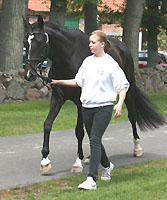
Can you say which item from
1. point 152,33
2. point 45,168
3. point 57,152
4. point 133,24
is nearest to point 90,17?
point 133,24

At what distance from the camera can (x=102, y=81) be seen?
7.59m

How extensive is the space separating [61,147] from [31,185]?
337cm

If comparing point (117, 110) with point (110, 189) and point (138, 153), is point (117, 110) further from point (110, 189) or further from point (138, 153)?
point (138, 153)

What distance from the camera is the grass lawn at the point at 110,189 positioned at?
7184 mm

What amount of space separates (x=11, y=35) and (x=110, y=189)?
1491 centimetres

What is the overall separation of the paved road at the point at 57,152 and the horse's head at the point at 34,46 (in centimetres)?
137

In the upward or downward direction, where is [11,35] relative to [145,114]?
upward

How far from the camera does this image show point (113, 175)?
8.70 m

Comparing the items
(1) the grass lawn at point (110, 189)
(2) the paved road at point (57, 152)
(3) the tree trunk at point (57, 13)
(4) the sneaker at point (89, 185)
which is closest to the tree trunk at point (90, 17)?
(3) the tree trunk at point (57, 13)

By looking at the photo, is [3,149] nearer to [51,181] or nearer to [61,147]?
[61,147]

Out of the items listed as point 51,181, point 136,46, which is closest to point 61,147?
point 51,181

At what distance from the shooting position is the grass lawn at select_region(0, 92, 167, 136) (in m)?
13.9

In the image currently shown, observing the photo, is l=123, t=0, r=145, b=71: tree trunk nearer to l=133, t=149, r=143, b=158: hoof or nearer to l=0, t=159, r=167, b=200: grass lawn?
l=133, t=149, r=143, b=158: hoof

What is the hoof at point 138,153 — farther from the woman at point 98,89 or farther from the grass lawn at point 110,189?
the woman at point 98,89
